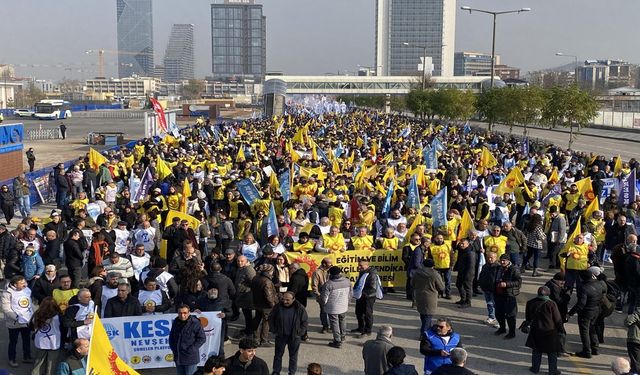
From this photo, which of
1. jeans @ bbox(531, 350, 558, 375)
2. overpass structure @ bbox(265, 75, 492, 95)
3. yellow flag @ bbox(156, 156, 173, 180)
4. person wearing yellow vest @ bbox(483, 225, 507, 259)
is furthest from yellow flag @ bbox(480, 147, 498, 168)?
overpass structure @ bbox(265, 75, 492, 95)

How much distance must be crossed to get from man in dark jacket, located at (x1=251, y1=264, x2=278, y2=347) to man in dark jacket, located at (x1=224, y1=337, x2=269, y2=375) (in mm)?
2571

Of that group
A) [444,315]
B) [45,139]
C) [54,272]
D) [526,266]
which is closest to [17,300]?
[54,272]

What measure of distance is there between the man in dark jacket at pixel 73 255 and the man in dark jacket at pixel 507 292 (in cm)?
668

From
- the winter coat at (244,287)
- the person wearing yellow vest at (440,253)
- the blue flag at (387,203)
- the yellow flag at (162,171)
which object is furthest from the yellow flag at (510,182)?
the winter coat at (244,287)

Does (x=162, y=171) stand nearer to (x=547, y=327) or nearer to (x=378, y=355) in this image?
(x=547, y=327)

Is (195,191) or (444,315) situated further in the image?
(195,191)

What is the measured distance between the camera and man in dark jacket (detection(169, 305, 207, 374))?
810 cm

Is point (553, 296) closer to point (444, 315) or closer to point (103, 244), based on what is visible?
point (444, 315)

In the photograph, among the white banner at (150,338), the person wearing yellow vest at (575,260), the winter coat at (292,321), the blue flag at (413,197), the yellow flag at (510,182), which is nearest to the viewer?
the winter coat at (292,321)

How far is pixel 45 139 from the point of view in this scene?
55281 millimetres

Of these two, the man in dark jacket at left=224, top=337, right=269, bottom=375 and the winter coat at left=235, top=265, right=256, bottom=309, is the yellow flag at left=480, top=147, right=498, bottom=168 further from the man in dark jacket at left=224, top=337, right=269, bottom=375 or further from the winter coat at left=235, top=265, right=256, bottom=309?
the man in dark jacket at left=224, top=337, right=269, bottom=375

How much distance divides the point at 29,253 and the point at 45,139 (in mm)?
47416

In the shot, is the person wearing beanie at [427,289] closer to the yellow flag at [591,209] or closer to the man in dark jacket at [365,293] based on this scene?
the man in dark jacket at [365,293]

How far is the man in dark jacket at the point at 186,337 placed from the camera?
8102mm
